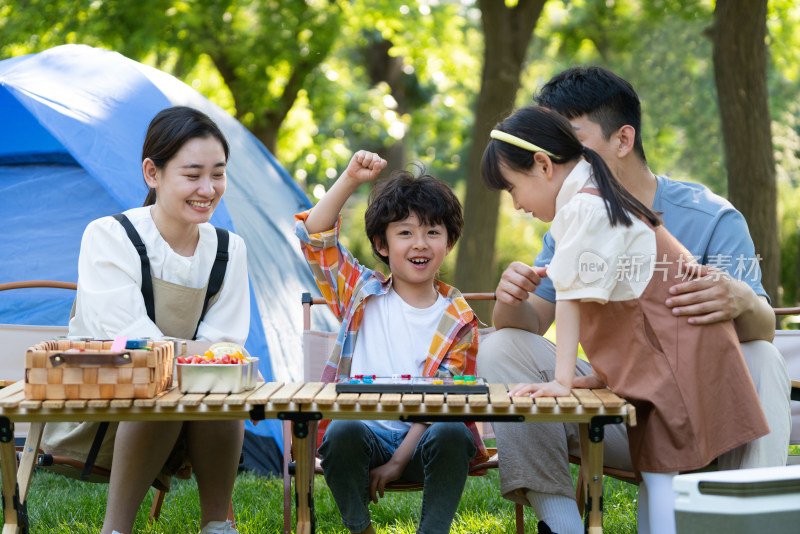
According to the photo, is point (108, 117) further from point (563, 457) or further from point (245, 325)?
point (563, 457)

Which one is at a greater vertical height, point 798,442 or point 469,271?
point 469,271

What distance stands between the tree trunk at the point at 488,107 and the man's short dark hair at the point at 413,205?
4.73 metres

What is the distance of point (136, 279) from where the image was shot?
274 centimetres

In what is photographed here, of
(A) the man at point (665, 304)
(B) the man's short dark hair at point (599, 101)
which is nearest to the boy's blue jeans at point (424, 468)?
(A) the man at point (665, 304)

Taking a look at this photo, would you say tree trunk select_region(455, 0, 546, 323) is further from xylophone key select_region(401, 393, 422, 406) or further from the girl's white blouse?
xylophone key select_region(401, 393, 422, 406)

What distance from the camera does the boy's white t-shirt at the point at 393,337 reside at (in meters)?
2.77

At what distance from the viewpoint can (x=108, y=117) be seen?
4.25 metres

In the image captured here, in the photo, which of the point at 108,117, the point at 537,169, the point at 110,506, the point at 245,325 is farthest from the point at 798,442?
the point at 108,117

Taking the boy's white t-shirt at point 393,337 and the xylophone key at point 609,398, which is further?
the boy's white t-shirt at point 393,337

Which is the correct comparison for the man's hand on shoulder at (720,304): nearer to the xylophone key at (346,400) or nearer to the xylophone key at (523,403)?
Answer: the xylophone key at (523,403)

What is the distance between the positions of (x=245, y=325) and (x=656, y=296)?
4.32 ft

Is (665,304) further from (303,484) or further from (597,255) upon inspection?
(303,484)

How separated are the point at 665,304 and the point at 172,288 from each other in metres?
1.44

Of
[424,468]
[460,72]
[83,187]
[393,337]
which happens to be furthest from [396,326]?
[460,72]
